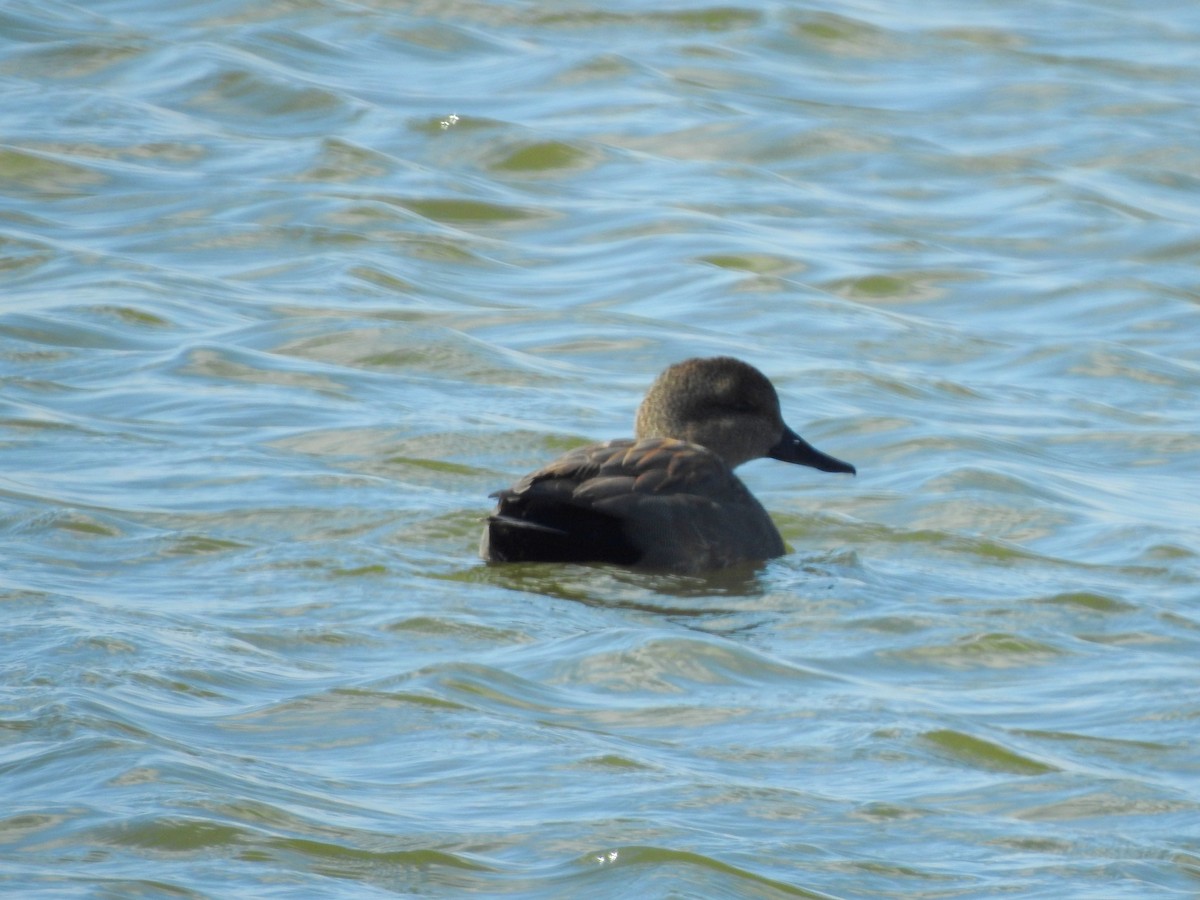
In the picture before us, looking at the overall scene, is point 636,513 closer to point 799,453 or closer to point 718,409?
point 718,409

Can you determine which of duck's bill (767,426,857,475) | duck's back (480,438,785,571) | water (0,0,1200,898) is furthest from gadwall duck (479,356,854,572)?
duck's bill (767,426,857,475)

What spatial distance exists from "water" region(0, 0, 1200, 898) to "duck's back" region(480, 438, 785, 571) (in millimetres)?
118

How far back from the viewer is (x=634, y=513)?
28.3 ft

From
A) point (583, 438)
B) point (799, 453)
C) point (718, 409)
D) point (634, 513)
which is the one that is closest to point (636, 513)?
point (634, 513)

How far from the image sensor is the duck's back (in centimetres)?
847

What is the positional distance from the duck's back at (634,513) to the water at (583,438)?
118 millimetres

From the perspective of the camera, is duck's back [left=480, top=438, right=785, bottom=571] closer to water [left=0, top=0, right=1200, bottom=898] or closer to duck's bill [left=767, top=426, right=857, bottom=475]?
water [left=0, top=0, right=1200, bottom=898]

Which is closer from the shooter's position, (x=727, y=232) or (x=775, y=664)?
(x=775, y=664)

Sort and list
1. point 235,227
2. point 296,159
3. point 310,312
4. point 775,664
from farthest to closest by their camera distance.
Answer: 1. point 296,159
2. point 235,227
3. point 310,312
4. point 775,664

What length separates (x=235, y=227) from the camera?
536 inches

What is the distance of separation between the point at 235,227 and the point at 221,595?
5.97 metres

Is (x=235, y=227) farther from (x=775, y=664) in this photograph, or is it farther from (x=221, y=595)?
(x=775, y=664)

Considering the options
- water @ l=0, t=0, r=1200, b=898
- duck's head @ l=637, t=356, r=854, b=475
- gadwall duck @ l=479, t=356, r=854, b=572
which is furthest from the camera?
duck's head @ l=637, t=356, r=854, b=475

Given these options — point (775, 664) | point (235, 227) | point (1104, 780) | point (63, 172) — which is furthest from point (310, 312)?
point (1104, 780)
